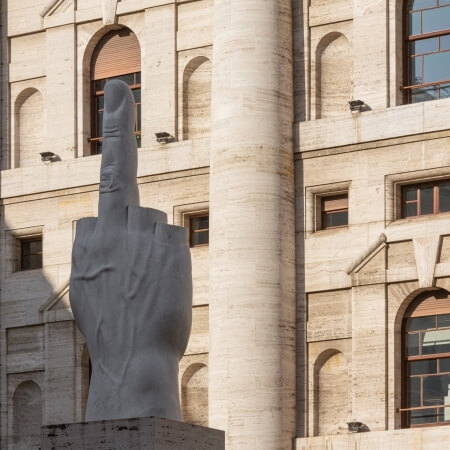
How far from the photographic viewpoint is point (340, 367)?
111 feet

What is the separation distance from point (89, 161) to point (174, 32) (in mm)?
2861

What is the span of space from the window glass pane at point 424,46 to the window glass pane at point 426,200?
2.46 metres

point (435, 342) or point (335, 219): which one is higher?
point (335, 219)

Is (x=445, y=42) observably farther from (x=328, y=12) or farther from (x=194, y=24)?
(x=194, y=24)

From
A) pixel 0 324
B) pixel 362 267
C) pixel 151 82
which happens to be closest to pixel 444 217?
pixel 362 267

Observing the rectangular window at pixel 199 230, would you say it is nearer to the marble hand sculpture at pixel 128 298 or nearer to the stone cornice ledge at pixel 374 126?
the stone cornice ledge at pixel 374 126

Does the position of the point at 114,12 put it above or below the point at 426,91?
above

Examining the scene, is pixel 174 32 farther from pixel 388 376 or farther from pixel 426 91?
pixel 388 376

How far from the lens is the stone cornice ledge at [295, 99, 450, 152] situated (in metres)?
33.3

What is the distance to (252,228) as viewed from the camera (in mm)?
33875

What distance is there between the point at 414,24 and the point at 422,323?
17.1ft

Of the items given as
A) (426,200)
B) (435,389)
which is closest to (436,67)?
(426,200)

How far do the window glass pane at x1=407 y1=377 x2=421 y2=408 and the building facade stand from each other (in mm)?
33

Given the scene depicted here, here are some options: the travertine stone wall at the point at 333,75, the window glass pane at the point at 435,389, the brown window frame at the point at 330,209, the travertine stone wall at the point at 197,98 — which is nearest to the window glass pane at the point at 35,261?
the travertine stone wall at the point at 197,98
